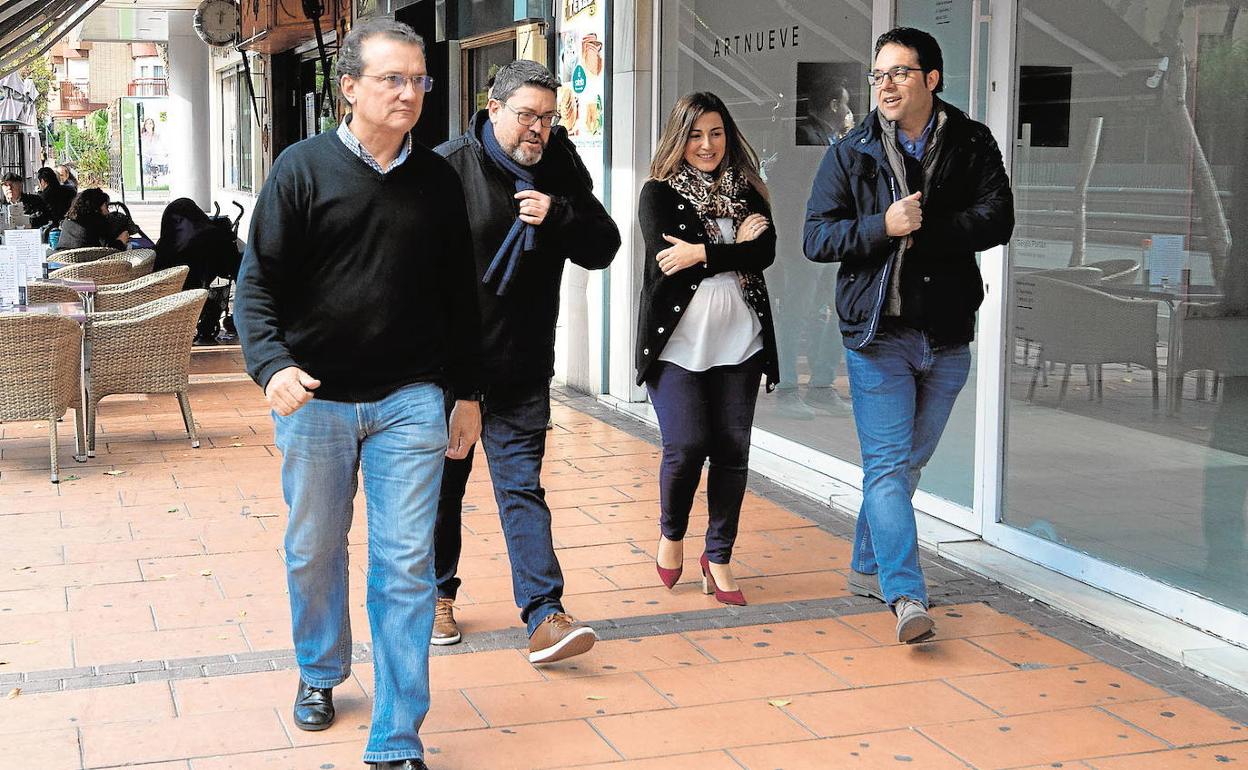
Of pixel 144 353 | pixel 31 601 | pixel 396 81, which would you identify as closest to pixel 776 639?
pixel 396 81

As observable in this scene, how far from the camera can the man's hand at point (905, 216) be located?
4.66 m

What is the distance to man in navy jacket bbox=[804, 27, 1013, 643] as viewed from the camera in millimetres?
4781

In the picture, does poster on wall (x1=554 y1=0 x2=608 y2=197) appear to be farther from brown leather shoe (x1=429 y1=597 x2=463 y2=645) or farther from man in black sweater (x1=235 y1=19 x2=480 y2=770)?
man in black sweater (x1=235 y1=19 x2=480 y2=770)

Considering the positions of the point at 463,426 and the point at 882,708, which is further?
the point at 882,708

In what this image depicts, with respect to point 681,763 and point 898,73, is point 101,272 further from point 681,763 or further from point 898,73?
point 681,763

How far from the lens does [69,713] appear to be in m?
4.27

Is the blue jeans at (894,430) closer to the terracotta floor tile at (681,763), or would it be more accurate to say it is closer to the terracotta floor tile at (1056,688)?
the terracotta floor tile at (1056,688)

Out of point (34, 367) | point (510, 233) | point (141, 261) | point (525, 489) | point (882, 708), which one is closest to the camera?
point (882, 708)

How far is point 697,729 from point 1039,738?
0.93 metres

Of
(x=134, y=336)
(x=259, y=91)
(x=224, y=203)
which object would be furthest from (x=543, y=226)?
(x=224, y=203)

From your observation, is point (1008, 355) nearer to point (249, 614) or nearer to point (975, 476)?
point (975, 476)

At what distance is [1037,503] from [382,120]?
3.32 meters

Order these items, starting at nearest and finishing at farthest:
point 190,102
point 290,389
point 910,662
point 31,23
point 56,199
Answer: point 290,389
point 910,662
point 56,199
point 31,23
point 190,102

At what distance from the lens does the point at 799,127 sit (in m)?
7.81
